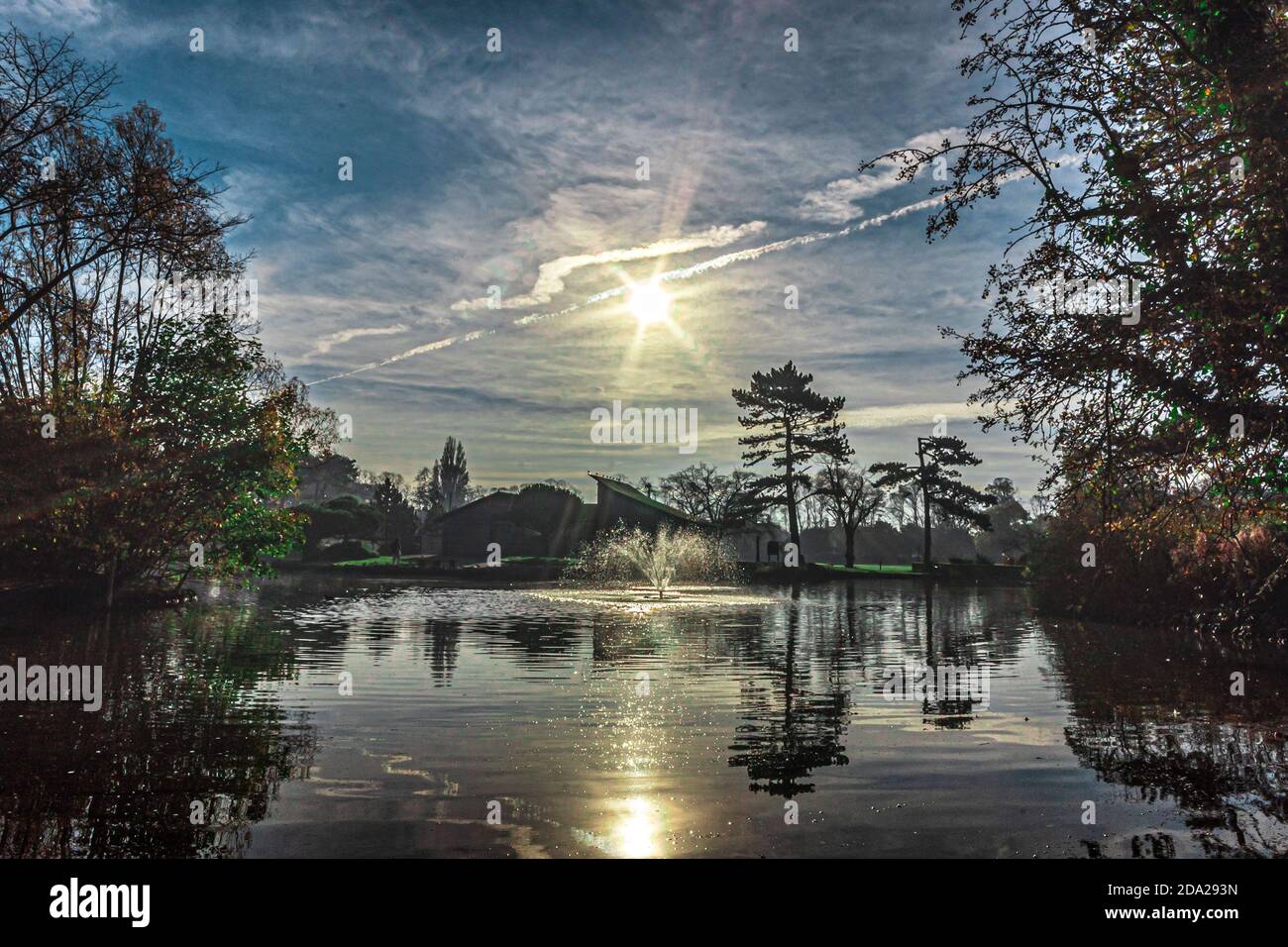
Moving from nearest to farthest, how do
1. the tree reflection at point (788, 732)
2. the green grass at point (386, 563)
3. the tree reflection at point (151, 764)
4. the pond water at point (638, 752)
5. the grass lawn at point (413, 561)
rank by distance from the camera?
1. the tree reflection at point (151, 764)
2. the pond water at point (638, 752)
3. the tree reflection at point (788, 732)
4. the green grass at point (386, 563)
5. the grass lawn at point (413, 561)

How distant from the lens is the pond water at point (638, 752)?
17.7 ft

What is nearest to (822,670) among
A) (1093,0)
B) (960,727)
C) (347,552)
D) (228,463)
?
(960,727)

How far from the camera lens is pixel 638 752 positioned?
307 inches

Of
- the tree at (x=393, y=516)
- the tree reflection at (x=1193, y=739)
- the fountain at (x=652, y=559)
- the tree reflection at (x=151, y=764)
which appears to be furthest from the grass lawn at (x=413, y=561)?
the tree reflection at (x=1193, y=739)

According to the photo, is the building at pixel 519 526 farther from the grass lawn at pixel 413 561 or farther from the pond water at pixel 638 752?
the pond water at pixel 638 752

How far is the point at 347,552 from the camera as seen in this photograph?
69688mm

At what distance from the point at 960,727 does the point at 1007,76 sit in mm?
8293

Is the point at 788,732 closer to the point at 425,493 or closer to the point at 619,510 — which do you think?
the point at 619,510

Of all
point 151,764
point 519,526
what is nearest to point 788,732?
point 151,764

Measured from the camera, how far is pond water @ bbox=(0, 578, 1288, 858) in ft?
17.7

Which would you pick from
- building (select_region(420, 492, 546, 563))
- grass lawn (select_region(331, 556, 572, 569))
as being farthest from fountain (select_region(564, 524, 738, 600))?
building (select_region(420, 492, 546, 563))

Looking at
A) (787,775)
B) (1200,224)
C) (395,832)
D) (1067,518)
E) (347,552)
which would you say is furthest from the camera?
(347,552)

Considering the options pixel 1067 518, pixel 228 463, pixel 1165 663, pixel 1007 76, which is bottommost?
pixel 1165 663
